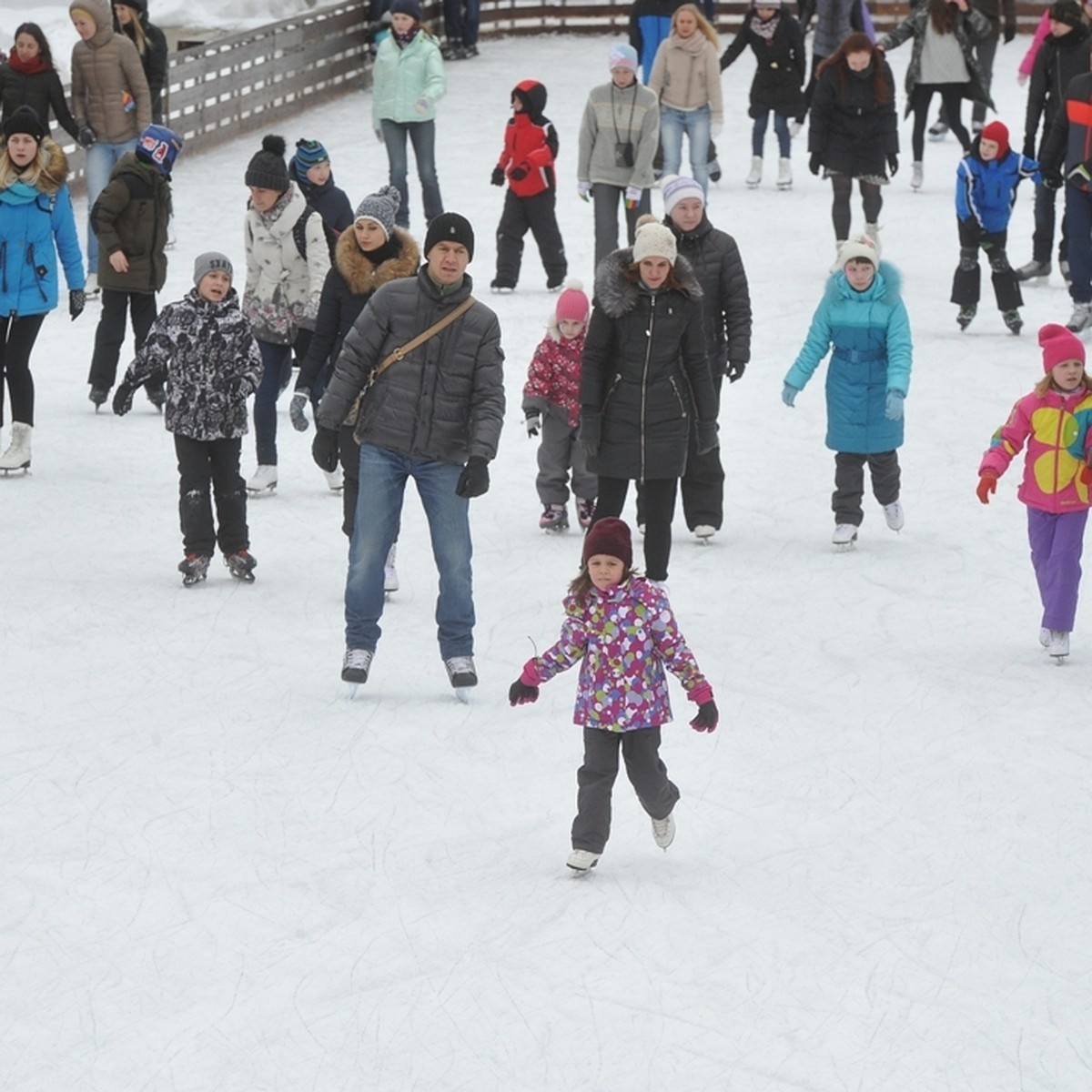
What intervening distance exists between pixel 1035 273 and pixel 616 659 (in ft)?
28.1

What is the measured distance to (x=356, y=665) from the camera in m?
7.24

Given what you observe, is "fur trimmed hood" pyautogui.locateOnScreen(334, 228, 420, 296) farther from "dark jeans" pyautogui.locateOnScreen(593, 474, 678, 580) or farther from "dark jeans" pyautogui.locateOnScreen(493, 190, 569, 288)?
"dark jeans" pyautogui.locateOnScreen(493, 190, 569, 288)

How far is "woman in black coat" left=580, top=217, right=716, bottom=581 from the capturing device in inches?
304

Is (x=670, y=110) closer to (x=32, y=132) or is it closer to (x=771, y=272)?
(x=771, y=272)

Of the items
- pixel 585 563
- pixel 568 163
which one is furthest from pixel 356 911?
pixel 568 163

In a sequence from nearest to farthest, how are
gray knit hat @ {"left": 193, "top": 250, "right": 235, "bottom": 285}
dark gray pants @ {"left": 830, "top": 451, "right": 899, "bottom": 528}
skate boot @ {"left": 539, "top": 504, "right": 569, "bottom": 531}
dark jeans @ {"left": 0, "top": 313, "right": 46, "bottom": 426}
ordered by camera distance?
gray knit hat @ {"left": 193, "top": 250, "right": 235, "bottom": 285} → dark gray pants @ {"left": 830, "top": 451, "right": 899, "bottom": 528} → skate boot @ {"left": 539, "top": 504, "right": 569, "bottom": 531} → dark jeans @ {"left": 0, "top": 313, "right": 46, "bottom": 426}

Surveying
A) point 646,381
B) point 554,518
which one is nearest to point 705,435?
point 646,381

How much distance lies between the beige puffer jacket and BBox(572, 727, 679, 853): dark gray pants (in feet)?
26.4

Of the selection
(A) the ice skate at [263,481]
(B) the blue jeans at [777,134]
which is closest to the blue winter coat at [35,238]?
(A) the ice skate at [263,481]

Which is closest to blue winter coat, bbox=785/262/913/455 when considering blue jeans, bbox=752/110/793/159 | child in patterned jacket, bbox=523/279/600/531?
child in patterned jacket, bbox=523/279/600/531

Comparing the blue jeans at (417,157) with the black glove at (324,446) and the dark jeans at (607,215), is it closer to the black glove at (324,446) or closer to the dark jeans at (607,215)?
the dark jeans at (607,215)

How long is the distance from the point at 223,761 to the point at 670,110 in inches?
343

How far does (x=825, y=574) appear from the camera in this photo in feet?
28.8

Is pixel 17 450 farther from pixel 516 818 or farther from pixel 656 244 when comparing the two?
pixel 516 818
